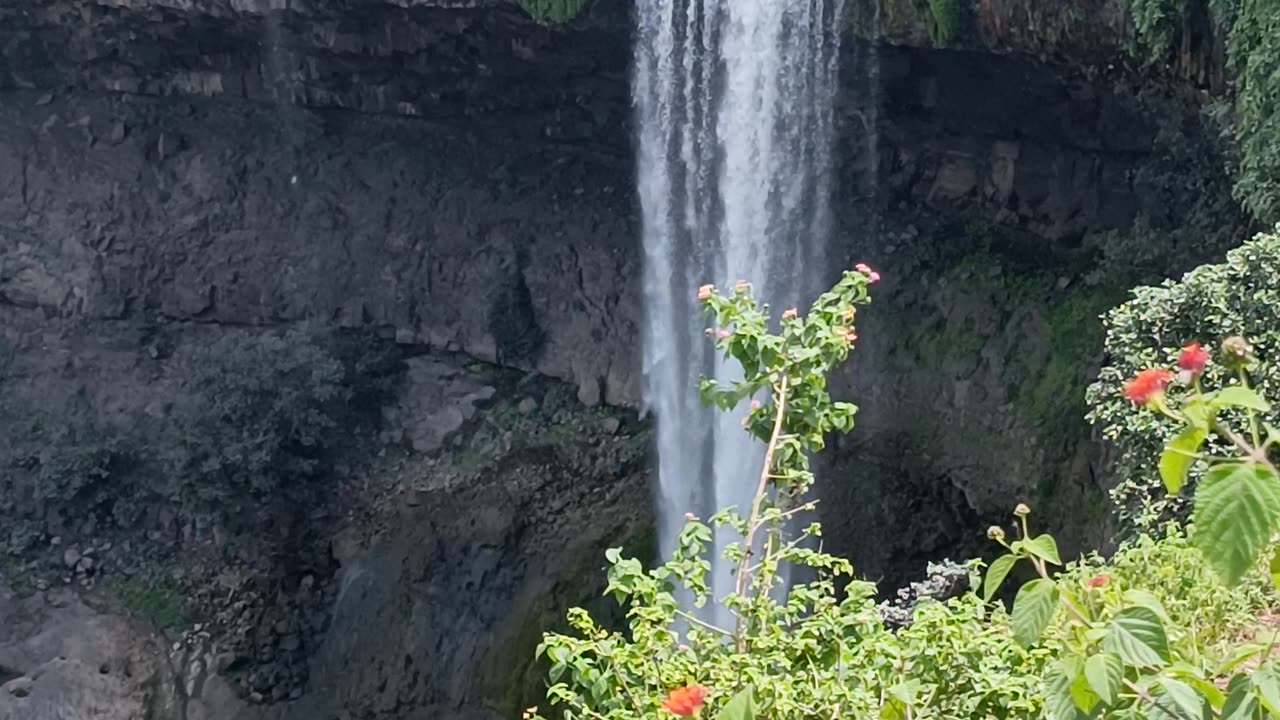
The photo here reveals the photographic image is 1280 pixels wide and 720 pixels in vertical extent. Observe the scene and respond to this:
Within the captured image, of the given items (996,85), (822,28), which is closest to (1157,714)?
(822,28)

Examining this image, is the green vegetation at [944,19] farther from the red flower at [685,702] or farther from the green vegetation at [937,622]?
the red flower at [685,702]

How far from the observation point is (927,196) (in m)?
14.0

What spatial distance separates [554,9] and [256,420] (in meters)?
5.32

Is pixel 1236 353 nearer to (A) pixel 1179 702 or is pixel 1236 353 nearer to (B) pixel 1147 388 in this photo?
(B) pixel 1147 388

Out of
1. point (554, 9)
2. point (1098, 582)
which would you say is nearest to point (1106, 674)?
point (1098, 582)

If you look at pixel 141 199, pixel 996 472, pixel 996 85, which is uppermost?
pixel 996 85

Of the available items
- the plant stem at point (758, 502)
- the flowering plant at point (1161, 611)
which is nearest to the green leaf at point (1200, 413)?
the flowering plant at point (1161, 611)

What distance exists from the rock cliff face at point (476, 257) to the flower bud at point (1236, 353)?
8922mm

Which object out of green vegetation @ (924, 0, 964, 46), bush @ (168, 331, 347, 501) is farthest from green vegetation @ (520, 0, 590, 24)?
bush @ (168, 331, 347, 501)

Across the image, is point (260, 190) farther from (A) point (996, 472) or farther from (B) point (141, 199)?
(A) point (996, 472)

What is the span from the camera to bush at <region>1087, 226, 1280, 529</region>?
7.02 m

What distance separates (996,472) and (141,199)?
9.66 metres

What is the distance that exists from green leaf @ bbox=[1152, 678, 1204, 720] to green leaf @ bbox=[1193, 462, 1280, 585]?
0.24m

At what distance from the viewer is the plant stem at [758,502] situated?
3.99m
